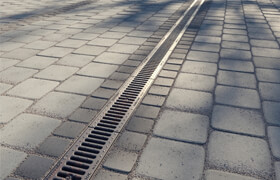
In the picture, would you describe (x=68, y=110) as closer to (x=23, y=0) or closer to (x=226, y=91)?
(x=226, y=91)

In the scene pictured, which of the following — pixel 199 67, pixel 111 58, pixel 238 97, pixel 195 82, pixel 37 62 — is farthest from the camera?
pixel 111 58

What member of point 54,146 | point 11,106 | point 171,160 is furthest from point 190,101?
point 11,106

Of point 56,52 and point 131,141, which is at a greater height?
point 56,52

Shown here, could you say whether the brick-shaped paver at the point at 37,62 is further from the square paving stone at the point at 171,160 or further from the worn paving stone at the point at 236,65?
the worn paving stone at the point at 236,65

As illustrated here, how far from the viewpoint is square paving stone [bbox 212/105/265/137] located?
204 centimetres

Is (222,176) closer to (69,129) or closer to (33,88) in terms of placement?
(69,129)

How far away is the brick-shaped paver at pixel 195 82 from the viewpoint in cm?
269

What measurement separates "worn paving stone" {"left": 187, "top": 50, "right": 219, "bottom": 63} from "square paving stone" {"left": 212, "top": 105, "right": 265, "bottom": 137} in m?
1.19

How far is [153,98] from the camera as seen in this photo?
8.25 feet

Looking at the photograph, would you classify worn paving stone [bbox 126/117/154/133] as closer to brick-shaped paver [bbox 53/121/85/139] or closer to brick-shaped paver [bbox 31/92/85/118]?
brick-shaped paver [bbox 53/121/85/139]

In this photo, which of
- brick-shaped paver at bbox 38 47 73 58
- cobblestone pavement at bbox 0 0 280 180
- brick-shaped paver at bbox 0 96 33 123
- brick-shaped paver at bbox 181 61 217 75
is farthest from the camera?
brick-shaped paver at bbox 38 47 73 58

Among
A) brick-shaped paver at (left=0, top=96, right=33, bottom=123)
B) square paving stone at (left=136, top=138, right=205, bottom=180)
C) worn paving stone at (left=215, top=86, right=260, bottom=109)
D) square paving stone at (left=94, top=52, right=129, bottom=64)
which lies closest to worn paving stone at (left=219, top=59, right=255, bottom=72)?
worn paving stone at (left=215, top=86, right=260, bottom=109)

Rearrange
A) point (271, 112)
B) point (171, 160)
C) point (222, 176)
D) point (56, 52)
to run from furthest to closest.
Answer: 1. point (56, 52)
2. point (271, 112)
3. point (171, 160)
4. point (222, 176)

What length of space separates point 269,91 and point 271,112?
1.36ft
